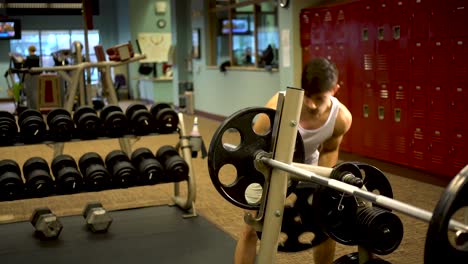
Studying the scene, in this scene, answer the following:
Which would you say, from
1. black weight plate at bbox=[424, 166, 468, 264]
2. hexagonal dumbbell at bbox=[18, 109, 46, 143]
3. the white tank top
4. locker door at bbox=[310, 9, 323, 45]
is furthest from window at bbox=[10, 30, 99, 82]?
black weight plate at bbox=[424, 166, 468, 264]

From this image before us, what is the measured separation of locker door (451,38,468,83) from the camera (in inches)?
193

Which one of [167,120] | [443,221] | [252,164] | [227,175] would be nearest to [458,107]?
[227,175]

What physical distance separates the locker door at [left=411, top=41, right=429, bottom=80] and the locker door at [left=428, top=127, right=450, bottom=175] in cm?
50

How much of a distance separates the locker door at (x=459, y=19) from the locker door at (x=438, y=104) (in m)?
0.45

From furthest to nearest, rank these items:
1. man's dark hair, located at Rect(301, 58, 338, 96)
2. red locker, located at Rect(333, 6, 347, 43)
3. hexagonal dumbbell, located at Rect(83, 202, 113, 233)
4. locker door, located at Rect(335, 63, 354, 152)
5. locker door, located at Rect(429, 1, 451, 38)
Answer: locker door, located at Rect(335, 63, 354, 152), red locker, located at Rect(333, 6, 347, 43), locker door, located at Rect(429, 1, 451, 38), hexagonal dumbbell, located at Rect(83, 202, 113, 233), man's dark hair, located at Rect(301, 58, 338, 96)

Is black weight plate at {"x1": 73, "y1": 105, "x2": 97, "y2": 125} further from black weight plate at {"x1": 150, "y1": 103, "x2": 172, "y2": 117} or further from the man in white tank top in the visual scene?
the man in white tank top

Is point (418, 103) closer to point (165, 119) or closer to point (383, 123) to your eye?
point (383, 123)

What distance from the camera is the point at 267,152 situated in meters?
2.30

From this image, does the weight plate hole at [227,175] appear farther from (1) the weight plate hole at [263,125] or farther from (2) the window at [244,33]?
(1) the weight plate hole at [263,125]

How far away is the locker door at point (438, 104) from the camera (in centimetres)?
516

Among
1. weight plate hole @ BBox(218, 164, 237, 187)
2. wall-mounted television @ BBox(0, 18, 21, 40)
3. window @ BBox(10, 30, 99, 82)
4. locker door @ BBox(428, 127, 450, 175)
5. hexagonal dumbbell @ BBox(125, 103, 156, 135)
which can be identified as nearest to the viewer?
hexagonal dumbbell @ BBox(125, 103, 156, 135)

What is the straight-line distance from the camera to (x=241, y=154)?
228cm

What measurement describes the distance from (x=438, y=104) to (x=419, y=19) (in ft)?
2.53

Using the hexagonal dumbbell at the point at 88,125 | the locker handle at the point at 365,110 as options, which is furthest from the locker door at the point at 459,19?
the hexagonal dumbbell at the point at 88,125
